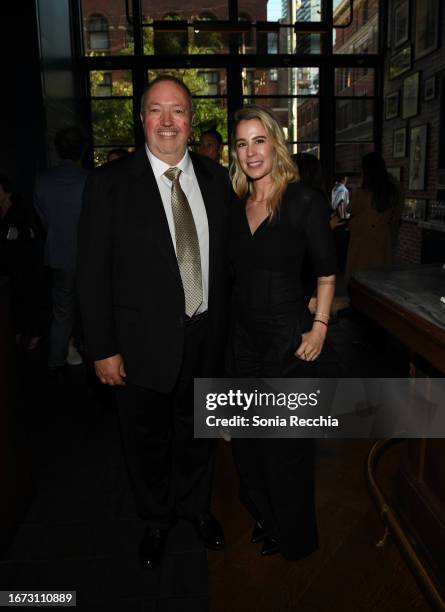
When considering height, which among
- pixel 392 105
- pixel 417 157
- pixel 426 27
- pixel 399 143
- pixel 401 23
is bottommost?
pixel 417 157

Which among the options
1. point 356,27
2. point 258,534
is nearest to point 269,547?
point 258,534

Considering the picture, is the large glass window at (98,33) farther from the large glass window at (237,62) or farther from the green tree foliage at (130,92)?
the green tree foliage at (130,92)

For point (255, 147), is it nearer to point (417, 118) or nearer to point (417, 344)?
point (417, 344)

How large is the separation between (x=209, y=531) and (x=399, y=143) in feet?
24.8

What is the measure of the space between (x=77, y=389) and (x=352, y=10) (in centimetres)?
788

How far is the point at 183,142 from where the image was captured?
180cm

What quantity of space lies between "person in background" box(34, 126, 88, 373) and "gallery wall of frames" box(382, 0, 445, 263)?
431 cm

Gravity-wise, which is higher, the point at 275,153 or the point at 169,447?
the point at 275,153

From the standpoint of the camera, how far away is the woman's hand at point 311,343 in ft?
6.11

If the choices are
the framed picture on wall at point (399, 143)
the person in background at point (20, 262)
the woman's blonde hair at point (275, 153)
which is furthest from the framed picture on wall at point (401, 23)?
the woman's blonde hair at point (275, 153)

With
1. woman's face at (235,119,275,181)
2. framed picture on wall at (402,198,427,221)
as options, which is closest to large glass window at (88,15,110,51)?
framed picture on wall at (402,198,427,221)

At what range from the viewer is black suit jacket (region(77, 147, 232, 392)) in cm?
172

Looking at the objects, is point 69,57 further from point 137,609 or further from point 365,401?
point 137,609

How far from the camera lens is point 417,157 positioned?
768 cm
